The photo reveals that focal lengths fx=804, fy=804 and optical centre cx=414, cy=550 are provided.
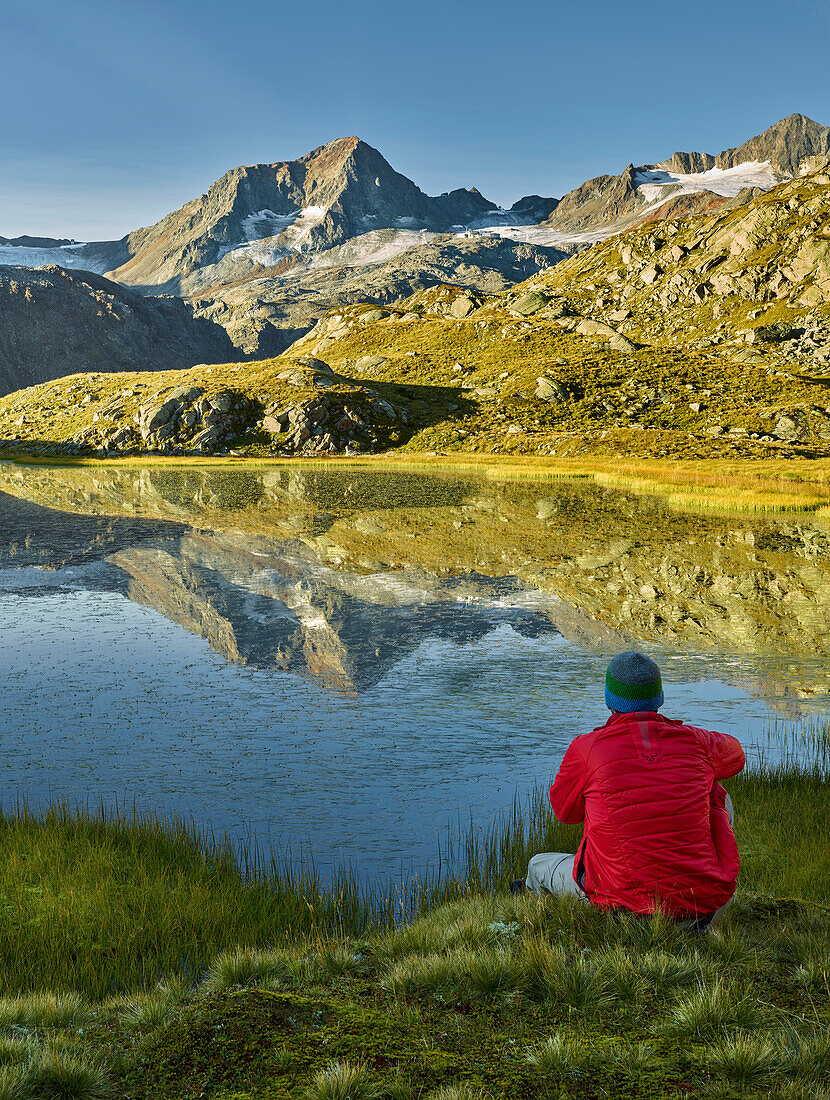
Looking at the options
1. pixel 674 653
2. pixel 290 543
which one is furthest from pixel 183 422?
pixel 674 653

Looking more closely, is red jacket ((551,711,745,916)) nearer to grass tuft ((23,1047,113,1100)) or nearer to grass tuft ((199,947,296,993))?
grass tuft ((199,947,296,993))

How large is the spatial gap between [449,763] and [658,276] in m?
192

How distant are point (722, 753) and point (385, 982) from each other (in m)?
3.42

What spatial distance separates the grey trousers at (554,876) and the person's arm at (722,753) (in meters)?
0.49

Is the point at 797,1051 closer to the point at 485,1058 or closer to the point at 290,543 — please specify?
the point at 485,1058

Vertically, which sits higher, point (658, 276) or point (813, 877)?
point (658, 276)

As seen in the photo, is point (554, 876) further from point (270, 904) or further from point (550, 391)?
point (550, 391)

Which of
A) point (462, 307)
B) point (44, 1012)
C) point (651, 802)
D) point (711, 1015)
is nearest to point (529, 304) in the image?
point (462, 307)

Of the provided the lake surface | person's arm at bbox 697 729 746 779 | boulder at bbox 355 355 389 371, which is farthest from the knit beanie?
boulder at bbox 355 355 389 371

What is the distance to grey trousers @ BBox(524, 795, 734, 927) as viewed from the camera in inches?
301

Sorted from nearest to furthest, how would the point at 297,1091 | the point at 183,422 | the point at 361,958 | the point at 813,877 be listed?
the point at 297,1091 < the point at 361,958 < the point at 813,877 < the point at 183,422

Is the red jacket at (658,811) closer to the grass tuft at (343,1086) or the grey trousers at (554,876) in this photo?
the grey trousers at (554,876)

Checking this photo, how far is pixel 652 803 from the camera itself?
6586mm

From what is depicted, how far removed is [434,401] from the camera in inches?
5281
